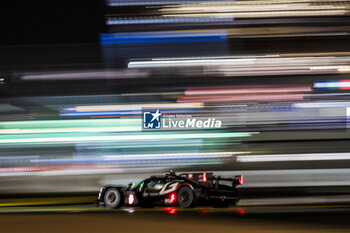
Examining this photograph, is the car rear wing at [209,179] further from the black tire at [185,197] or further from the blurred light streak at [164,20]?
the blurred light streak at [164,20]

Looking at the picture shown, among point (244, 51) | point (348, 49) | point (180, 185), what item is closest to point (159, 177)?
point (180, 185)

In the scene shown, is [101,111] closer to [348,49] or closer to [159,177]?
[159,177]

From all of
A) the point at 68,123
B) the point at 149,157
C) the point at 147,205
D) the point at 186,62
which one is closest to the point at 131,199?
the point at 147,205

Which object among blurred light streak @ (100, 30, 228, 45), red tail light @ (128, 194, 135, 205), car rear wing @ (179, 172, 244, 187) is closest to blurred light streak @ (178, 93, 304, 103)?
blurred light streak @ (100, 30, 228, 45)

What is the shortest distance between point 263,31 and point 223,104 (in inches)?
265

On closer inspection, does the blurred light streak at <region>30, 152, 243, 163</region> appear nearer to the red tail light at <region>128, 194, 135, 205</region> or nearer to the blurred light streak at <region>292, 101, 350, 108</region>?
the blurred light streak at <region>292, 101, 350, 108</region>

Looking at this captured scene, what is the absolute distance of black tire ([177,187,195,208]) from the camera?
9.93 m

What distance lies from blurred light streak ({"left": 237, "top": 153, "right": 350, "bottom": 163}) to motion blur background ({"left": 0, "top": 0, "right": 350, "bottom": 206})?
0.04 metres

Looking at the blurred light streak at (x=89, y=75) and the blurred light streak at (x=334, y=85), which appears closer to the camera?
the blurred light streak at (x=334, y=85)

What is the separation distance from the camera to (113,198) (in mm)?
10227

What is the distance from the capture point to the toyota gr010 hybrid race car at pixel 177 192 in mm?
9930

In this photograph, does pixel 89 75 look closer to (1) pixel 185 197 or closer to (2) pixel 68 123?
(2) pixel 68 123

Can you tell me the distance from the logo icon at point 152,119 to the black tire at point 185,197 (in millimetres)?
5854

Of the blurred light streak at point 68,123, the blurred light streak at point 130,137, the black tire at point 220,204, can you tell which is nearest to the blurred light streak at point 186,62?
the blurred light streak at point 68,123
